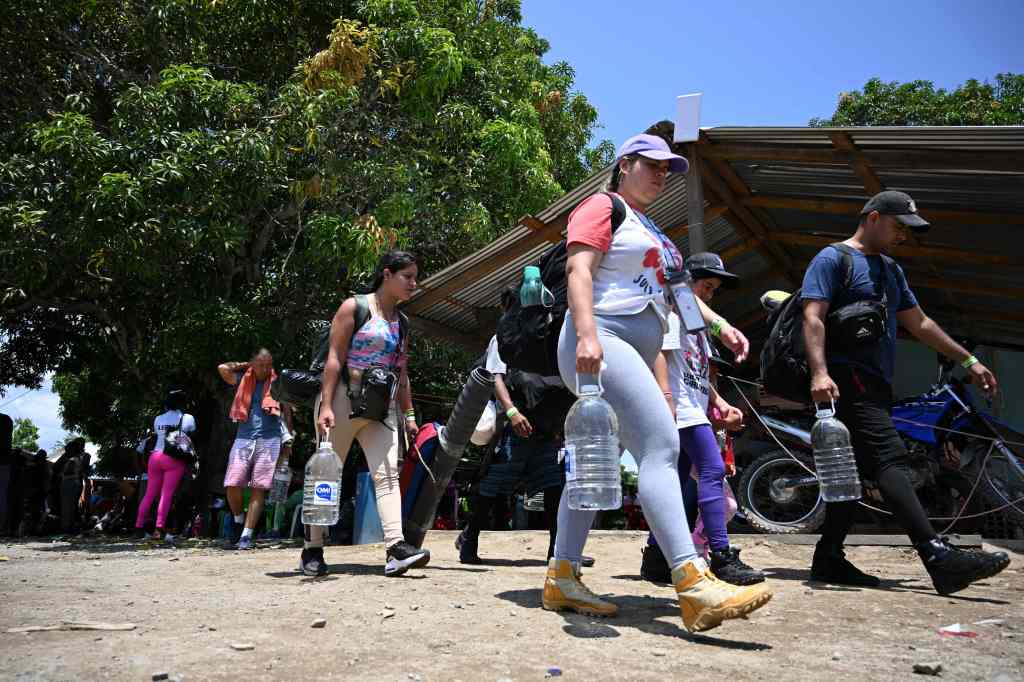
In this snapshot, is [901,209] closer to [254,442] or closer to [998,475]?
[998,475]

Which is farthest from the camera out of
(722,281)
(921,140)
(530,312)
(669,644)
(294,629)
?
(921,140)

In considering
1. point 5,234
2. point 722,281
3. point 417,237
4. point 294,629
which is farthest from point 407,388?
point 417,237

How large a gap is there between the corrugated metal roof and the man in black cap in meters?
1.38

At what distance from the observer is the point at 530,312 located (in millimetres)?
3598

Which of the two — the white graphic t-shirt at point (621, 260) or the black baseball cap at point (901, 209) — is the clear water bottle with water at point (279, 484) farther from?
the black baseball cap at point (901, 209)

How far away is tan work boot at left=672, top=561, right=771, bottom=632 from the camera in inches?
117

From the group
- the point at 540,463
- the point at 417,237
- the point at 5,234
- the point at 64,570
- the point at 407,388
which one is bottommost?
the point at 64,570

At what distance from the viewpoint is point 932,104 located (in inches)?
977

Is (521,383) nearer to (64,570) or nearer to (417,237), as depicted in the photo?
(64,570)

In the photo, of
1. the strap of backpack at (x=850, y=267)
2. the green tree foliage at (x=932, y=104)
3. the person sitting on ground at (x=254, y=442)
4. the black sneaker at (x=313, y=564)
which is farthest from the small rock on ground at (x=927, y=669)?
the green tree foliage at (x=932, y=104)

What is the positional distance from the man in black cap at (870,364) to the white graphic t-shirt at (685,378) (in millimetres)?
526

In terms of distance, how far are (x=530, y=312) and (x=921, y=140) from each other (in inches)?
175

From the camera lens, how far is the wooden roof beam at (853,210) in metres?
8.39

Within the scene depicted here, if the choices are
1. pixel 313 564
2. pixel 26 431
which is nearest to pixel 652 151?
pixel 313 564
